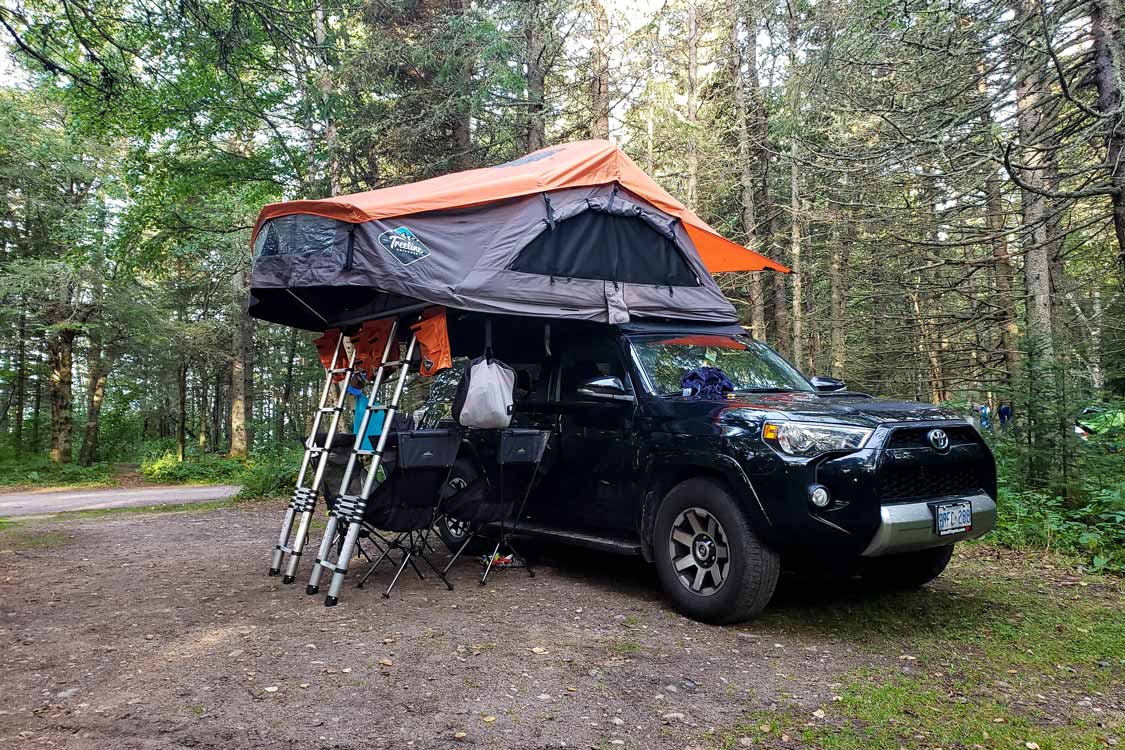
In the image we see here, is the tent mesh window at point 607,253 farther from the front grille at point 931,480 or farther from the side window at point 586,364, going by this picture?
the front grille at point 931,480

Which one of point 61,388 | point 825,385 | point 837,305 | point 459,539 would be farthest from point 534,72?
point 61,388

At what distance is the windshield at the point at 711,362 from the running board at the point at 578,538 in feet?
3.68

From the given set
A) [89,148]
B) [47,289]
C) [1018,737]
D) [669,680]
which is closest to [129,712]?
[669,680]

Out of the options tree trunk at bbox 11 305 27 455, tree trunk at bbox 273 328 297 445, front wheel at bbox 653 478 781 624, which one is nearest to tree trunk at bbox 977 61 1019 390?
front wheel at bbox 653 478 781 624

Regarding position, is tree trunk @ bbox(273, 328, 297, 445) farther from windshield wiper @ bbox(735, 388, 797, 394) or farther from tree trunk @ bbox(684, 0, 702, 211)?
windshield wiper @ bbox(735, 388, 797, 394)

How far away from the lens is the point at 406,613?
473cm

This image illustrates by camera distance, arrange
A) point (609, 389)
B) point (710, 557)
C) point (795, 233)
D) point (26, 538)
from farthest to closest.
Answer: point (795, 233) < point (26, 538) < point (609, 389) < point (710, 557)

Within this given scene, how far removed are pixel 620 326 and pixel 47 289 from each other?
664 inches

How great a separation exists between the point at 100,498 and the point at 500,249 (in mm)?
12393

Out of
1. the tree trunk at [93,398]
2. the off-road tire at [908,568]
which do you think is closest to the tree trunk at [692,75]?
the off-road tire at [908,568]

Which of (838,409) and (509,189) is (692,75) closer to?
(509,189)

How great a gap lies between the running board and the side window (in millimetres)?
1062

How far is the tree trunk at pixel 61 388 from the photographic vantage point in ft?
63.0

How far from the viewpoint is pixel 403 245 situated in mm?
5199
